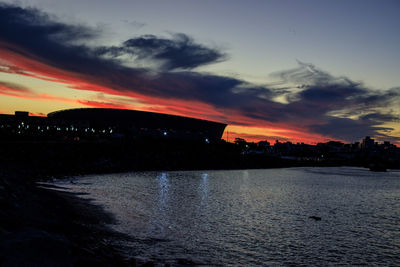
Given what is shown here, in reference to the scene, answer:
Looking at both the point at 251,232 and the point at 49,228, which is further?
the point at 251,232

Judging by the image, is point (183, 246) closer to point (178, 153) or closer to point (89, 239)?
point (89, 239)

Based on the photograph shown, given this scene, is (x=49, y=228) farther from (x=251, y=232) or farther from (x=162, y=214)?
(x=251, y=232)

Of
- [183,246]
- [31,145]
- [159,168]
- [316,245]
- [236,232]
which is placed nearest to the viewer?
[183,246]

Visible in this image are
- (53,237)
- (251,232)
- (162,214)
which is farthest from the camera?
(162,214)

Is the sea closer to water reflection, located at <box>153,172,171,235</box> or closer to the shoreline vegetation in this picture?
water reflection, located at <box>153,172,171,235</box>

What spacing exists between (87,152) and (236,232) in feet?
306

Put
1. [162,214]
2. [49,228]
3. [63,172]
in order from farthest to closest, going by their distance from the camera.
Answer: [63,172] < [162,214] < [49,228]

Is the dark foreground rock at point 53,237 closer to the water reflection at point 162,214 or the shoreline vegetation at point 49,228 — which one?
the shoreline vegetation at point 49,228

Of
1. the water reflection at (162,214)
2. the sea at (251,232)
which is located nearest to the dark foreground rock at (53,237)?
the sea at (251,232)

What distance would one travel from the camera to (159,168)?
120000mm

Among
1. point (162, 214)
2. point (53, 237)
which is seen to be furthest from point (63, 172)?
point (53, 237)

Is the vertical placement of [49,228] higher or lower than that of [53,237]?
lower

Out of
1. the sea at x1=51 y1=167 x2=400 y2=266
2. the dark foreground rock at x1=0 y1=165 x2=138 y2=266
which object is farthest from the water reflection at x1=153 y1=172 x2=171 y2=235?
the dark foreground rock at x1=0 y1=165 x2=138 y2=266

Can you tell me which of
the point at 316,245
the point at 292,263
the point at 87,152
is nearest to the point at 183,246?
the point at 292,263
